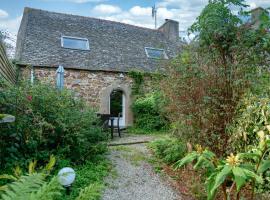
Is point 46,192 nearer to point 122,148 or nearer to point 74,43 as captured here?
point 122,148

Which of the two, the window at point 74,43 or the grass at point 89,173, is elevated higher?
the window at point 74,43

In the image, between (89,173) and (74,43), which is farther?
(74,43)

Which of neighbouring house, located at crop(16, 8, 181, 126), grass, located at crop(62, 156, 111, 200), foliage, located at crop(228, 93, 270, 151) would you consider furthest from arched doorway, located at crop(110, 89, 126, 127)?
foliage, located at crop(228, 93, 270, 151)

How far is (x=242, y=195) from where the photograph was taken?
4.45 meters

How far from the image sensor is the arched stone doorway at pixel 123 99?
12.7 metres

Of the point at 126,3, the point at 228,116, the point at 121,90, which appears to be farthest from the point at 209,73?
the point at 121,90

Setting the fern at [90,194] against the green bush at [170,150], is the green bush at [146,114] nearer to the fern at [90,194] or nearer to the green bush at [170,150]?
the green bush at [170,150]

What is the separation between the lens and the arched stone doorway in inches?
500

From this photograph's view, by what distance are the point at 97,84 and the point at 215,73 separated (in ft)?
25.7

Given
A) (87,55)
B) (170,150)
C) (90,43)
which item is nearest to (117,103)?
(87,55)

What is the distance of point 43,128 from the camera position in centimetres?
551

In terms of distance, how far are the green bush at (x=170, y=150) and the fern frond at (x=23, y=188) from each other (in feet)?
16.7

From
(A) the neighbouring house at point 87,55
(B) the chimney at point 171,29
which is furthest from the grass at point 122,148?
(B) the chimney at point 171,29

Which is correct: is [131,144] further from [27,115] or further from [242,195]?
[242,195]
